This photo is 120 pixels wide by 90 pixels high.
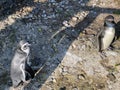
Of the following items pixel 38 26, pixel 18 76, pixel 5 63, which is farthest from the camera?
pixel 38 26

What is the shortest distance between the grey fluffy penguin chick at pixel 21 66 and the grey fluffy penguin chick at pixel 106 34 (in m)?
1.36

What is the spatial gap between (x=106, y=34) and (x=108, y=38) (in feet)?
0.35

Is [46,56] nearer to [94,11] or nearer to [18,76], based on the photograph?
[18,76]

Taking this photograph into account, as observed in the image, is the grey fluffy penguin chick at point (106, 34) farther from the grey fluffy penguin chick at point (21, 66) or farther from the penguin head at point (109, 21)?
the grey fluffy penguin chick at point (21, 66)

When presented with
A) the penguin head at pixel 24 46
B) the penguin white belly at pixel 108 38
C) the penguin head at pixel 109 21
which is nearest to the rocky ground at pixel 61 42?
the penguin white belly at pixel 108 38

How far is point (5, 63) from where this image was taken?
6.84m

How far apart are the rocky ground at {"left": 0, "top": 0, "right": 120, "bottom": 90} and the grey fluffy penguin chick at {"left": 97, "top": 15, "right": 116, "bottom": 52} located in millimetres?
150

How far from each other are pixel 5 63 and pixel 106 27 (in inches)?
74.5

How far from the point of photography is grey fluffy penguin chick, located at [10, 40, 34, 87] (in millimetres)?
6078

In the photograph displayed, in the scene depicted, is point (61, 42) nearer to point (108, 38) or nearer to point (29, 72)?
point (108, 38)

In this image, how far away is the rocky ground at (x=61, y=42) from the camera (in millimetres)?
6582

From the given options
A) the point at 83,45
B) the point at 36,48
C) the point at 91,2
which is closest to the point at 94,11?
the point at 91,2

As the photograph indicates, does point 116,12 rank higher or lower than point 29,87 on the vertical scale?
higher

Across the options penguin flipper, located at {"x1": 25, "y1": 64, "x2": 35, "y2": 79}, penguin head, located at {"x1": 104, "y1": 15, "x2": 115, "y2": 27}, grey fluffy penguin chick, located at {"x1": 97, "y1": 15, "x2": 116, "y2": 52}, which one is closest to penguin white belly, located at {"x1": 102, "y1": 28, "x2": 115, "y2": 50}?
grey fluffy penguin chick, located at {"x1": 97, "y1": 15, "x2": 116, "y2": 52}
